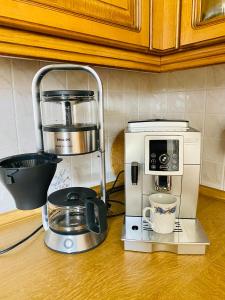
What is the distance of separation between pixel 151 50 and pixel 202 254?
1.96ft

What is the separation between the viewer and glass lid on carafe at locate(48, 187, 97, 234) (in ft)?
1.93

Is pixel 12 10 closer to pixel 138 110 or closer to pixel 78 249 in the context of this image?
pixel 78 249

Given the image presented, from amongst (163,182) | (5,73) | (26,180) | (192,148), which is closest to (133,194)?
(163,182)

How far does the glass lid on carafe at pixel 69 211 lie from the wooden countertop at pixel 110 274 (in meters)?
0.07

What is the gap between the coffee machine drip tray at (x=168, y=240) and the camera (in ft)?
1.87

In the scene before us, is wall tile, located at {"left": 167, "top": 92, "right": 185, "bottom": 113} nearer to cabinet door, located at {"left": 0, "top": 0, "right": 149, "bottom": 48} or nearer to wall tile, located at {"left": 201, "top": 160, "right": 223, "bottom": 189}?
wall tile, located at {"left": 201, "top": 160, "right": 223, "bottom": 189}

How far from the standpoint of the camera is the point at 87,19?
1.71 feet

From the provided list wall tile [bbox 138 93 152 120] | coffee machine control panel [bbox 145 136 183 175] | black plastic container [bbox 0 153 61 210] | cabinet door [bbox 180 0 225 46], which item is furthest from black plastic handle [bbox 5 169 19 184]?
wall tile [bbox 138 93 152 120]

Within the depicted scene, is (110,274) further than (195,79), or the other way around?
(195,79)

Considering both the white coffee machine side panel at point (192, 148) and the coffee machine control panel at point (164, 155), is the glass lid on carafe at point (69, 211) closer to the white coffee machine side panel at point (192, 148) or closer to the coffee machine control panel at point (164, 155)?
the coffee machine control panel at point (164, 155)

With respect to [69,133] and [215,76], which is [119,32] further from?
[215,76]

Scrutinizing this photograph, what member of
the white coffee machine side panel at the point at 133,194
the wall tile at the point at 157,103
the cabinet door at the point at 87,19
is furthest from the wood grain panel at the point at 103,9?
the wall tile at the point at 157,103

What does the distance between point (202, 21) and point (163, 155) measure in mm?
379

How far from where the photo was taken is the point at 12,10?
0.43 m
